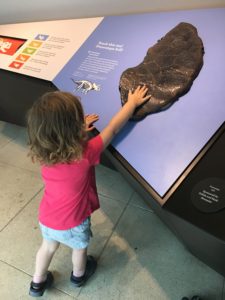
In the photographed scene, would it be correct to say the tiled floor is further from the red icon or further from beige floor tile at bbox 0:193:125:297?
the red icon

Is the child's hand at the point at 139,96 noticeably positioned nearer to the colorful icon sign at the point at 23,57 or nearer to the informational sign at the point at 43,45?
the informational sign at the point at 43,45

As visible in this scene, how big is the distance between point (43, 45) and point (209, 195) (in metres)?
1.51

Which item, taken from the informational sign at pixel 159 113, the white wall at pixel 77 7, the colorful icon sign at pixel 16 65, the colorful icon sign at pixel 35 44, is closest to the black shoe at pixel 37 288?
the informational sign at pixel 159 113

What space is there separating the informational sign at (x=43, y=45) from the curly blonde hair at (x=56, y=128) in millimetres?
803

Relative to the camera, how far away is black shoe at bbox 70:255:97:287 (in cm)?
138

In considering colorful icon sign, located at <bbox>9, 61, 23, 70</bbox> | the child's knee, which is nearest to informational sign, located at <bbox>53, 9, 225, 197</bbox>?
colorful icon sign, located at <bbox>9, 61, 23, 70</bbox>

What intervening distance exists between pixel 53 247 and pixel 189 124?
780 millimetres

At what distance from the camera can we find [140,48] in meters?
1.50

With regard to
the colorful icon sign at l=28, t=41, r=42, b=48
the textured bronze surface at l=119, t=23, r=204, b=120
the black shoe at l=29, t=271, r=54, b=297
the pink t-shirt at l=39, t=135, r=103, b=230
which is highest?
the textured bronze surface at l=119, t=23, r=204, b=120

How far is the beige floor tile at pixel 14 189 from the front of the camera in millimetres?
1839

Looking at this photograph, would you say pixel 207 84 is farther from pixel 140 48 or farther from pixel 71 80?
pixel 71 80

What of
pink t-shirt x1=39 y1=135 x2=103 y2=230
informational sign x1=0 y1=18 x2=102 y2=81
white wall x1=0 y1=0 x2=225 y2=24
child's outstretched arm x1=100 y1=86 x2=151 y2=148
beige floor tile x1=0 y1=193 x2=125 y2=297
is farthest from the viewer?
informational sign x1=0 y1=18 x2=102 y2=81

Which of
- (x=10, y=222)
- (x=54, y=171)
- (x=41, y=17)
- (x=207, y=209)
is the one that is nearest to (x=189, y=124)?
(x=207, y=209)

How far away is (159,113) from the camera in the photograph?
4.05 ft
